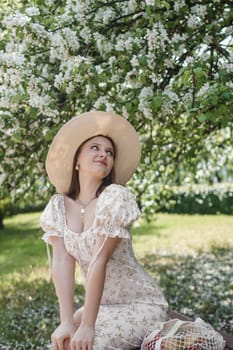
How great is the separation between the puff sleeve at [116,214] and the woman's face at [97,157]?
0.25m

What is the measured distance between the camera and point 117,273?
335cm

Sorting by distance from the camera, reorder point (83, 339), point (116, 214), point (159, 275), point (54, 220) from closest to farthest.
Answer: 1. point (83, 339)
2. point (116, 214)
3. point (54, 220)
4. point (159, 275)

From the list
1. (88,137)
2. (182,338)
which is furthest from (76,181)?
(182,338)

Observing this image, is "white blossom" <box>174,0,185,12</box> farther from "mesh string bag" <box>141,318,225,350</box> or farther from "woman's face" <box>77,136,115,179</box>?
"mesh string bag" <box>141,318,225,350</box>

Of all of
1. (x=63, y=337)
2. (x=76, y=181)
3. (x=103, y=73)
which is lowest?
(x=63, y=337)

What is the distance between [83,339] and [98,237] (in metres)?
0.50

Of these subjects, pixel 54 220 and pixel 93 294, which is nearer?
pixel 93 294

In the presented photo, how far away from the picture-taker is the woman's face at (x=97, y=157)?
3.40m

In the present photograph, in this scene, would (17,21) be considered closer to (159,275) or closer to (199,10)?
(199,10)

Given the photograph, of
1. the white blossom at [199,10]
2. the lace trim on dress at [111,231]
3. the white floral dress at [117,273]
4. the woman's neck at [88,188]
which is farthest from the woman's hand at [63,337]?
the white blossom at [199,10]

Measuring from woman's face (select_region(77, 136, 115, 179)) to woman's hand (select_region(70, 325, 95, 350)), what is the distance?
852mm

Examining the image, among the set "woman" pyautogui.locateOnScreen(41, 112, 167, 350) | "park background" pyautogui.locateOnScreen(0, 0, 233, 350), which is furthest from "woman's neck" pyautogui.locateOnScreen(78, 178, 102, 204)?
"park background" pyautogui.locateOnScreen(0, 0, 233, 350)

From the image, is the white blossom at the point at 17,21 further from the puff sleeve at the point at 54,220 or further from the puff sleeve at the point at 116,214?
the puff sleeve at the point at 116,214

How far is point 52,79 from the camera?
469 centimetres
